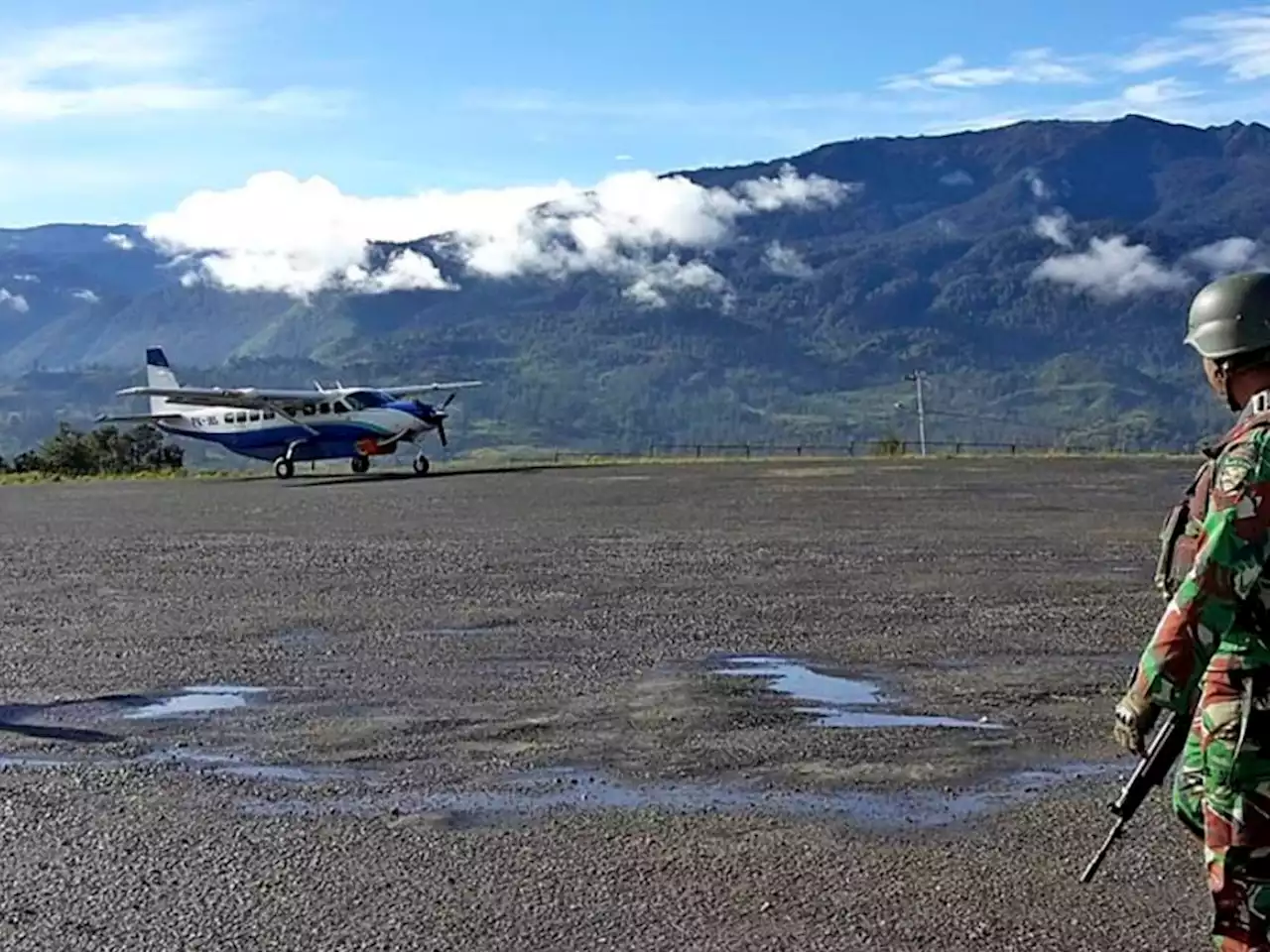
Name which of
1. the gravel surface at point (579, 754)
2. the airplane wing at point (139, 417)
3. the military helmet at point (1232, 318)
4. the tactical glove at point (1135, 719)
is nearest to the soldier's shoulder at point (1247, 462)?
the military helmet at point (1232, 318)

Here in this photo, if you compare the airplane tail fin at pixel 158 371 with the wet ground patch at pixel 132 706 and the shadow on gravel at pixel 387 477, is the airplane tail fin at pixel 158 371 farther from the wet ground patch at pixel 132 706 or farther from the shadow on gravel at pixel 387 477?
the wet ground patch at pixel 132 706

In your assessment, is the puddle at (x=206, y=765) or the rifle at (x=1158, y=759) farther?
the puddle at (x=206, y=765)

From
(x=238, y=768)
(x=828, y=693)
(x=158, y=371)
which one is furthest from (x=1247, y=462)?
(x=158, y=371)

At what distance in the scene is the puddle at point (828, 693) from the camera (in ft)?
31.2

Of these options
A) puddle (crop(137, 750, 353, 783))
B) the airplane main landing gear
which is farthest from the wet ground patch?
the airplane main landing gear

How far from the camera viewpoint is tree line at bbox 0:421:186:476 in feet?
212

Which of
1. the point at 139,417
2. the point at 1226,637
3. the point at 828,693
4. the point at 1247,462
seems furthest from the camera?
the point at 139,417

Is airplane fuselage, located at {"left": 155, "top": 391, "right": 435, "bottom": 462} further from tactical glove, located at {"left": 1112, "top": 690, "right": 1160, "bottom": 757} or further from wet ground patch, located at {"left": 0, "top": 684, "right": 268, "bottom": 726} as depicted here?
tactical glove, located at {"left": 1112, "top": 690, "right": 1160, "bottom": 757}

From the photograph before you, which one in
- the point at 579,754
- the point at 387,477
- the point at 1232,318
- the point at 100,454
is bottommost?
the point at 387,477

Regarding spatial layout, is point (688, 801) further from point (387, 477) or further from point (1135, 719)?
point (387, 477)

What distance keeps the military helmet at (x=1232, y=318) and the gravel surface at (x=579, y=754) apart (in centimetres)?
208

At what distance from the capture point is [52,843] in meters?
7.11

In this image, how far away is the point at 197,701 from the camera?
418 inches

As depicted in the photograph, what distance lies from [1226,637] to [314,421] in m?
45.4
